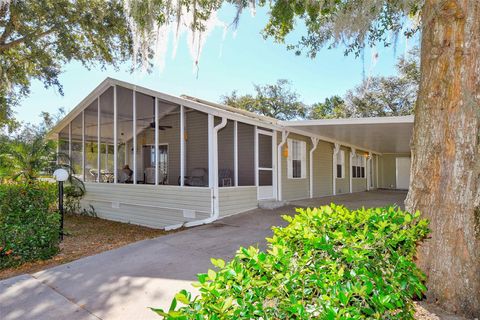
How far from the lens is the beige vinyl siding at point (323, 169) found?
11.9m

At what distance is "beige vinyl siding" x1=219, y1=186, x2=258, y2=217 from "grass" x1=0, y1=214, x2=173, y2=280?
5.03 ft

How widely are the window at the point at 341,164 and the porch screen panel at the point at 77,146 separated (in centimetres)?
1043

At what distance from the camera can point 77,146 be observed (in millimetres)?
12031

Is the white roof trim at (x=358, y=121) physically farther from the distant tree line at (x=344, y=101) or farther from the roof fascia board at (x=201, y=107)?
the distant tree line at (x=344, y=101)

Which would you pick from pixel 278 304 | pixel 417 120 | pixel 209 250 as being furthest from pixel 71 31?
pixel 278 304

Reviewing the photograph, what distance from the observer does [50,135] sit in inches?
497

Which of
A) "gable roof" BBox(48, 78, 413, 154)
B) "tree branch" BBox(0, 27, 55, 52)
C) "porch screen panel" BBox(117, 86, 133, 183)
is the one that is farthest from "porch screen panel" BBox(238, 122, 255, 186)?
"tree branch" BBox(0, 27, 55, 52)

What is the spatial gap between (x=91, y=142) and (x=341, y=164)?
34.6 ft

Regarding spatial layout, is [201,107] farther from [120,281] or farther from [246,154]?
[120,281]

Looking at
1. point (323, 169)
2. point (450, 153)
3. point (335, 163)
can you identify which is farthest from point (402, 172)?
point (450, 153)

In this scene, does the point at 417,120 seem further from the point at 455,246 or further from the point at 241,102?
the point at 241,102

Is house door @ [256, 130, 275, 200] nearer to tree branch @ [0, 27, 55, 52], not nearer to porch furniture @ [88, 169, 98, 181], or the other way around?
porch furniture @ [88, 169, 98, 181]

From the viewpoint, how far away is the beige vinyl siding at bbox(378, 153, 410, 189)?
1923cm

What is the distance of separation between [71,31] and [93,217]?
6292 mm
